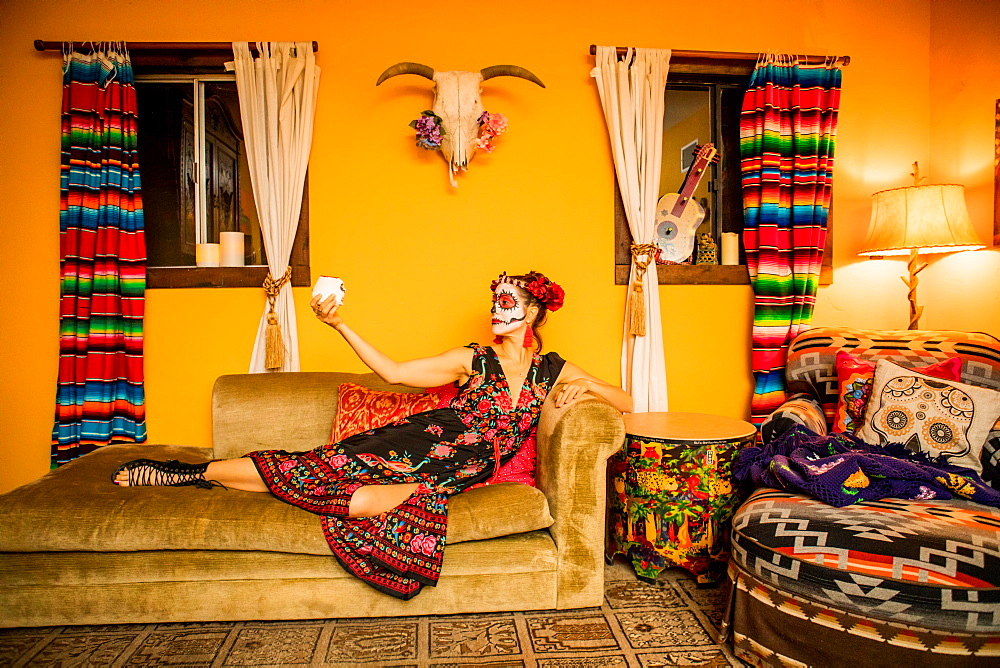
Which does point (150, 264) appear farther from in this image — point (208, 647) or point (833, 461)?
point (833, 461)

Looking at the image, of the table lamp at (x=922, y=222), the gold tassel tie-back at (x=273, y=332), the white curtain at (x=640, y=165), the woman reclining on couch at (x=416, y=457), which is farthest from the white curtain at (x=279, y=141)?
the table lamp at (x=922, y=222)

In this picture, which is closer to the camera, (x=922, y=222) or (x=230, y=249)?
(x=922, y=222)

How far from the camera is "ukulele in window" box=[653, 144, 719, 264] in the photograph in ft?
12.3

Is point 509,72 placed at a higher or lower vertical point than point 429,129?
higher

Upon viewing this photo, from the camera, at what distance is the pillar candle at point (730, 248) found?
368cm

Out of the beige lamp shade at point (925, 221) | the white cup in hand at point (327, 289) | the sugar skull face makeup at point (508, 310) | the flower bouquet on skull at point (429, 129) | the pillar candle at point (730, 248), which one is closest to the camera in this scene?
the white cup in hand at point (327, 289)

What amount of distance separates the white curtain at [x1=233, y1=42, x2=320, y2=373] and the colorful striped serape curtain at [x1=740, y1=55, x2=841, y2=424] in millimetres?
2337

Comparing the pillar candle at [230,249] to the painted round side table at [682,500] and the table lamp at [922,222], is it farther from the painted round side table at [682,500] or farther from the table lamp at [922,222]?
the table lamp at [922,222]

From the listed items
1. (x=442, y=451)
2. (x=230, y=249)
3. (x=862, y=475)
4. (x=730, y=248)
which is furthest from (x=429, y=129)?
(x=862, y=475)

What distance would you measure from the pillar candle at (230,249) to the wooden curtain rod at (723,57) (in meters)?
2.13

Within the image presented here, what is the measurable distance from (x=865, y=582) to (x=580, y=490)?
0.93m

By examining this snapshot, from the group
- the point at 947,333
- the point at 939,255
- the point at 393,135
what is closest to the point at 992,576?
the point at 947,333

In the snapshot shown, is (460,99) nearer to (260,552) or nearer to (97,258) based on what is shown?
(97,258)

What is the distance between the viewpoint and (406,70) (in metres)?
3.24
